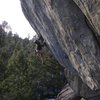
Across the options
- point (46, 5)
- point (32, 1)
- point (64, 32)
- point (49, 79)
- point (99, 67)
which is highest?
point (49, 79)

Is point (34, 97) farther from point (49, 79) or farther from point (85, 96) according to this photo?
point (85, 96)

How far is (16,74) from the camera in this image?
2936cm

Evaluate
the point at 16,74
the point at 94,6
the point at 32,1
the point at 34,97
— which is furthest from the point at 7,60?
the point at 94,6

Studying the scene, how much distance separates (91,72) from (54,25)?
1860 millimetres

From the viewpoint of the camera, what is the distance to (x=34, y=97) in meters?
29.4

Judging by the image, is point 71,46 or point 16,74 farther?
point 16,74

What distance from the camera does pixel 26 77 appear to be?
29.6 meters

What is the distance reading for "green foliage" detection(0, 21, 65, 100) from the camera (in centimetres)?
2798

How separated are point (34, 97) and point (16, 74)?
109 inches

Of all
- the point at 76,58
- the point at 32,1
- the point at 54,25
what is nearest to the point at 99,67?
the point at 76,58

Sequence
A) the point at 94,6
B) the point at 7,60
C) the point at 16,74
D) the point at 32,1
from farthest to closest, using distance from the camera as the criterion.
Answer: the point at 7,60 < the point at 16,74 < the point at 32,1 < the point at 94,6

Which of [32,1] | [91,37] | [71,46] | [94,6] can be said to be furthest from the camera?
[32,1]

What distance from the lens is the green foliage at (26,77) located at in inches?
1102

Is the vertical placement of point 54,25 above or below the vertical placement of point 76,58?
above
